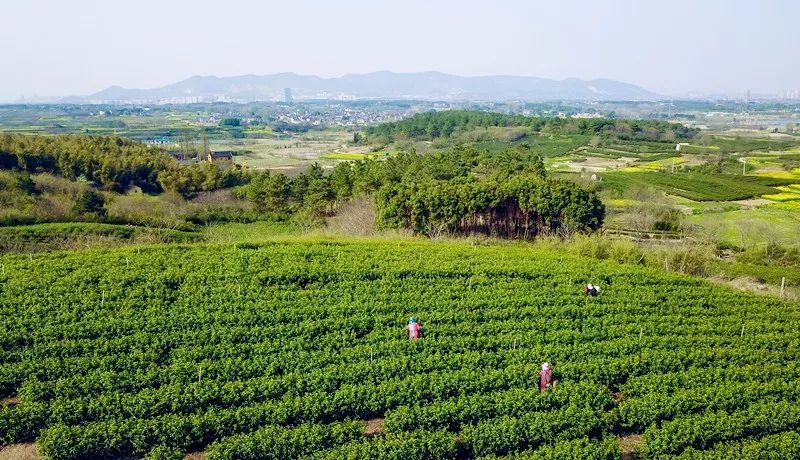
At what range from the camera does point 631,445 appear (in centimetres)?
1296

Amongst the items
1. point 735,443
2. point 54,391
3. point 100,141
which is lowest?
point 735,443

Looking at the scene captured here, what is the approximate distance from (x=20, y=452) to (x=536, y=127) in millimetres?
91944

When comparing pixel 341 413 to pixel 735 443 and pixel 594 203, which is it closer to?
pixel 735 443

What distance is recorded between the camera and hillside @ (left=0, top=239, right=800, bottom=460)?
486 inches

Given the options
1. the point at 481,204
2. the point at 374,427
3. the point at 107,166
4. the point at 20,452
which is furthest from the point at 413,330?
the point at 107,166

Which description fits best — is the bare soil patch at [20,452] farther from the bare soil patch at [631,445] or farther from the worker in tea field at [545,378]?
the bare soil patch at [631,445]

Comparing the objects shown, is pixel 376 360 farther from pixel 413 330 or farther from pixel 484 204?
pixel 484 204

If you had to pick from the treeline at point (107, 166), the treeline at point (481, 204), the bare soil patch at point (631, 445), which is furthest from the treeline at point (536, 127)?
the bare soil patch at point (631, 445)

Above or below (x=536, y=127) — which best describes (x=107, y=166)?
below

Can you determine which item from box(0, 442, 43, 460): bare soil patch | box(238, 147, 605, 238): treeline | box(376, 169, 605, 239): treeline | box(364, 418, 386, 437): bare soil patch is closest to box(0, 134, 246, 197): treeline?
box(238, 147, 605, 238): treeline

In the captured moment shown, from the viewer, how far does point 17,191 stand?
35.9 m

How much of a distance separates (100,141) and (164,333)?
3903 centimetres

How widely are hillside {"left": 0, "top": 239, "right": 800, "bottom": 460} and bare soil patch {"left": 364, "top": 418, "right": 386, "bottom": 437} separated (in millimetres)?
117

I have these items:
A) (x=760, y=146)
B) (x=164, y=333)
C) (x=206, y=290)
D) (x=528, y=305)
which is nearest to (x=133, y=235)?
(x=206, y=290)
